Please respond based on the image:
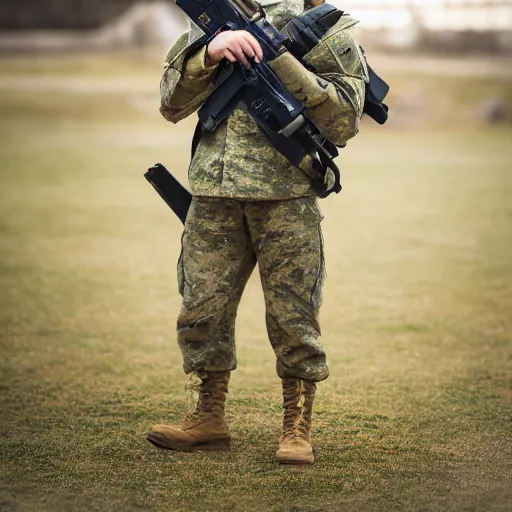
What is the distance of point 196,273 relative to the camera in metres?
3.12

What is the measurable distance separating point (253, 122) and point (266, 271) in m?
0.46

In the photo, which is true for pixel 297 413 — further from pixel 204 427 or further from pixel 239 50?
pixel 239 50

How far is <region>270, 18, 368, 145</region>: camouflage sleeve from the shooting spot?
9.41ft

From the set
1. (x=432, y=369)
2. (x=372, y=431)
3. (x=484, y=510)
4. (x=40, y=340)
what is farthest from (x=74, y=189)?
(x=484, y=510)

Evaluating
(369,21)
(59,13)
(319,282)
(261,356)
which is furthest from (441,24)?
(319,282)

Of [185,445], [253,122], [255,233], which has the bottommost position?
[185,445]

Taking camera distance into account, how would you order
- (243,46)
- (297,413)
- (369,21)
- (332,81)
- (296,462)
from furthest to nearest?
(369,21) → (297,413) → (296,462) → (332,81) → (243,46)

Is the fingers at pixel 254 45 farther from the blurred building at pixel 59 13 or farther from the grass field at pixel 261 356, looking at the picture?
the blurred building at pixel 59 13

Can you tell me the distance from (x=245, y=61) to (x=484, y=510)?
4.55ft

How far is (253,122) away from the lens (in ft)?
9.91

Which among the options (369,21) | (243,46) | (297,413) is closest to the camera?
(243,46)

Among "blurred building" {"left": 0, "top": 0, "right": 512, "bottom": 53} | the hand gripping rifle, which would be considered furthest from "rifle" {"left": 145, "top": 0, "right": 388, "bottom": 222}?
"blurred building" {"left": 0, "top": 0, "right": 512, "bottom": 53}

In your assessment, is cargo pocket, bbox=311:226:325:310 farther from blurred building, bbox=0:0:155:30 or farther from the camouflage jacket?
blurred building, bbox=0:0:155:30

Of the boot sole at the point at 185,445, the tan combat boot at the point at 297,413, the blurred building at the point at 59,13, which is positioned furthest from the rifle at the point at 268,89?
the blurred building at the point at 59,13
